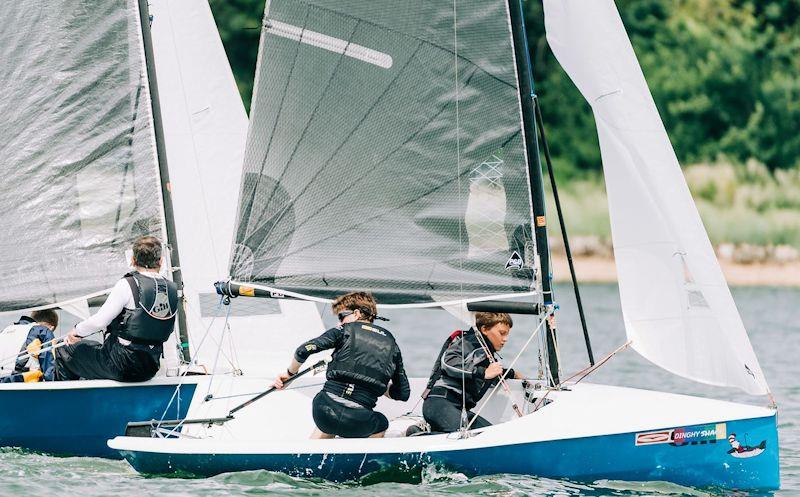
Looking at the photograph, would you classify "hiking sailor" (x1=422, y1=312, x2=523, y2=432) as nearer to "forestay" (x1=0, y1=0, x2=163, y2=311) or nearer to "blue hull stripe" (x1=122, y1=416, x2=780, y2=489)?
"blue hull stripe" (x1=122, y1=416, x2=780, y2=489)

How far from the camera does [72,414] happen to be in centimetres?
915

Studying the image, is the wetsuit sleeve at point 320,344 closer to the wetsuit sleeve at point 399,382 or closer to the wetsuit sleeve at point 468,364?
the wetsuit sleeve at point 399,382

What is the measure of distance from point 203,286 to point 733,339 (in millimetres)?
4332

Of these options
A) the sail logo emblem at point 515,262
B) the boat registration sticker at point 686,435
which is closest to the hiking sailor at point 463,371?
the sail logo emblem at point 515,262

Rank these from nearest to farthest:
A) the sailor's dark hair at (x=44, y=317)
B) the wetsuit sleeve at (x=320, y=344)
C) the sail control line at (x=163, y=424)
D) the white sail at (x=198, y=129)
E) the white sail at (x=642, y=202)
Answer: the wetsuit sleeve at (x=320, y=344)
the white sail at (x=642, y=202)
the sail control line at (x=163, y=424)
the sailor's dark hair at (x=44, y=317)
the white sail at (x=198, y=129)

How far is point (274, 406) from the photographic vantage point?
9.21m

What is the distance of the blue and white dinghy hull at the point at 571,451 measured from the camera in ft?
24.9

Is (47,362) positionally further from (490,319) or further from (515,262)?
(515,262)

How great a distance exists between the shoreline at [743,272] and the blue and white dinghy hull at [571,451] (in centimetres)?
1849

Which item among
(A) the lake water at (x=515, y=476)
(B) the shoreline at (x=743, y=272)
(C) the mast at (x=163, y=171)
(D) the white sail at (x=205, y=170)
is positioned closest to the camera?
(A) the lake water at (x=515, y=476)

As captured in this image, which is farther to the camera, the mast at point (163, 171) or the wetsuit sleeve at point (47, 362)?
the mast at point (163, 171)

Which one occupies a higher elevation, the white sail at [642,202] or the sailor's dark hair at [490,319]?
the white sail at [642,202]

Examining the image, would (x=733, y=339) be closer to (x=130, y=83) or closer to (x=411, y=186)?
(x=411, y=186)

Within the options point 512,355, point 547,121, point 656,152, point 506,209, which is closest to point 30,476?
point 506,209
